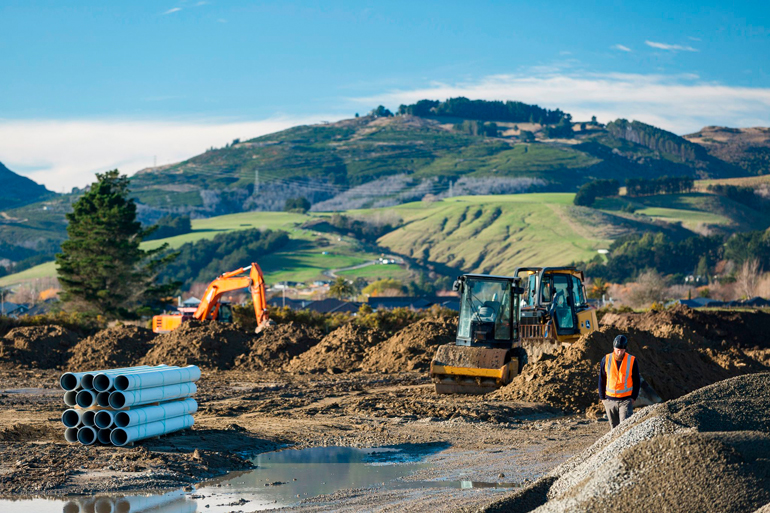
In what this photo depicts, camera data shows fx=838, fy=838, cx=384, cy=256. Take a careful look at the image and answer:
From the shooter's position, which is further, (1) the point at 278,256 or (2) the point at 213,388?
(1) the point at 278,256

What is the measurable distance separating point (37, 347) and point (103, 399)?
62.2 ft

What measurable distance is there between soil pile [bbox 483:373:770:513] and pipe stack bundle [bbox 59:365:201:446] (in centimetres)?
584

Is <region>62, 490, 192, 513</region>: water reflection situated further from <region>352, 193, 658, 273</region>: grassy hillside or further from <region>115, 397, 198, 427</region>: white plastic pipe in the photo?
<region>352, 193, 658, 273</region>: grassy hillside

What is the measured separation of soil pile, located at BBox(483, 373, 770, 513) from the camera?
7.48m

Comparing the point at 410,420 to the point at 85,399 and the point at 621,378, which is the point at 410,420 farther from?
the point at 85,399

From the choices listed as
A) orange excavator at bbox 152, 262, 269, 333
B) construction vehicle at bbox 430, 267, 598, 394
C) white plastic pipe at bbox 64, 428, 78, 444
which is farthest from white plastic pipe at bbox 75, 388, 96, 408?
orange excavator at bbox 152, 262, 269, 333

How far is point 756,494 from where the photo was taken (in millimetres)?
7562

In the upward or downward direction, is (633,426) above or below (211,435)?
above

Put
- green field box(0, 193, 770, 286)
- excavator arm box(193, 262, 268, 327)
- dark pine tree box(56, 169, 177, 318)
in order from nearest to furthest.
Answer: excavator arm box(193, 262, 268, 327), dark pine tree box(56, 169, 177, 318), green field box(0, 193, 770, 286)

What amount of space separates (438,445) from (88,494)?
17.9 ft

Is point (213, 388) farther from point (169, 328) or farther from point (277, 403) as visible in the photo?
point (169, 328)

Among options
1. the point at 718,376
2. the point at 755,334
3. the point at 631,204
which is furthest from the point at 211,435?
the point at 631,204

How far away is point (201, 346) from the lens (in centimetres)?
2791

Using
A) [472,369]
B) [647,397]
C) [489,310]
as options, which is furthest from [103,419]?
[647,397]
